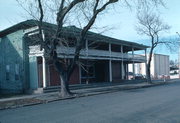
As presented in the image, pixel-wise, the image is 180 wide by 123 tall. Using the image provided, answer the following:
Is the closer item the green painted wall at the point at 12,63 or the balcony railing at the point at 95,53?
the balcony railing at the point at 95,53

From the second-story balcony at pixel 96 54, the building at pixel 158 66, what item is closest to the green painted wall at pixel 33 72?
the second-story balcony at pixel 96 54

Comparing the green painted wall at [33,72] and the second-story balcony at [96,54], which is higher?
the second-story balcony at [96,54]

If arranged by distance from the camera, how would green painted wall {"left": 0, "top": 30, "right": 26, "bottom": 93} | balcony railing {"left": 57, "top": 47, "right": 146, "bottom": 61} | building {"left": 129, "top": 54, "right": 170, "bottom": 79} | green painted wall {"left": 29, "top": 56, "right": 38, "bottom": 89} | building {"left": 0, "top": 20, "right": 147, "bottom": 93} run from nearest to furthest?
building {"left": 0, "top": 20, "right": 147, "bottom": 93}, balcony railing {"left": 57, "top": 47, "right": 146, "bottom": 61}, green painted wall {"left": 29, "top": 56, "right": 38, "bottom": 89}, green painted wall {"left": 0, "top": 30, "right": 26, "bottom": 93}, building {"left": 129, "top": 54, "right": 170, "bottom": 79}

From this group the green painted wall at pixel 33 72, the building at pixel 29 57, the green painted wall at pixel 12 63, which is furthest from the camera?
the green painted wall at pixel 12 63

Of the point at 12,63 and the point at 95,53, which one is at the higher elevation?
the point at 95,53

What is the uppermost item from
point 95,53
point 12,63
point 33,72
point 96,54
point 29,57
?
point 95,53

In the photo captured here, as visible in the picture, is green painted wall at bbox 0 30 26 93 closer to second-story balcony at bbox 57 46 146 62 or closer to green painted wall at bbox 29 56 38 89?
green painted wall at bbox 29 56 38 89

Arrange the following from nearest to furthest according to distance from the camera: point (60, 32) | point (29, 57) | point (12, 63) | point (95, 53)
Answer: point (60, 32)
point (29, 57)
point (12, 63)
point (95, 53)

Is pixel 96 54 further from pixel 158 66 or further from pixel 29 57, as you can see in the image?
pixel 158 66

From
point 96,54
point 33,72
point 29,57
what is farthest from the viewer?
point 96,54

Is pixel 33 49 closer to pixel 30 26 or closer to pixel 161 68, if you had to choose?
pixel 30 26

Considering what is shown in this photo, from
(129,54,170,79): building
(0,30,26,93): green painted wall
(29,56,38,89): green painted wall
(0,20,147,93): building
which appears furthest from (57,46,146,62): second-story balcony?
(129,54,170,79): building

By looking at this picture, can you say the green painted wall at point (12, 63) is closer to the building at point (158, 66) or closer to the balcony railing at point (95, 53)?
the balcony railing at point (95, 53)

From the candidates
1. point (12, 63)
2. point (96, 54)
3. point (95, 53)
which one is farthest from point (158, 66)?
point (12, 63)
